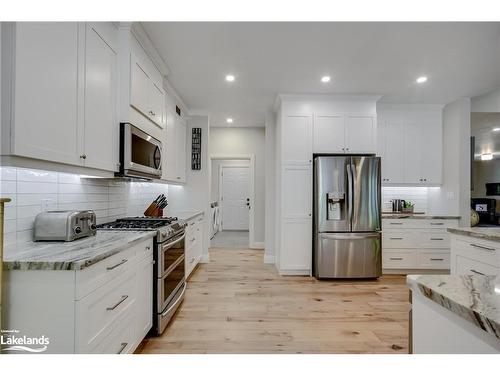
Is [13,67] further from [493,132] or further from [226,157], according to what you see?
[493,132]

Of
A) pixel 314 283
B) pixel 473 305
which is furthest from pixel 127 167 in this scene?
pixel 314 283

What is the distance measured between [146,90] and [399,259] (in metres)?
4.00

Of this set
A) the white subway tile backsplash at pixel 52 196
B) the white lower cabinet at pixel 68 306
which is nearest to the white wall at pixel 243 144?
the white subway tile backsplash at pixel 52 196

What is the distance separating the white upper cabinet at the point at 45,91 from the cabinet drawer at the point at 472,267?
2.79m

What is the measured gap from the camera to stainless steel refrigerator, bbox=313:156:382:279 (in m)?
3.54

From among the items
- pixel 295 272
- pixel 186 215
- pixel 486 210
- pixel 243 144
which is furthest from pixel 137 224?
pixel 486 210

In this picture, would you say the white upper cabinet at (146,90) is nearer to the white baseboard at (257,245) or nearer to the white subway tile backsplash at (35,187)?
the white subway tile backsplash at (35,187)

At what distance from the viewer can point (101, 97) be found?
188cm

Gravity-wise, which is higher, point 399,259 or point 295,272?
point 399,259

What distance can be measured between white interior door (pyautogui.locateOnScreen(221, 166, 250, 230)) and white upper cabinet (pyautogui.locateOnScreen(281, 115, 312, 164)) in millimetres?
4683

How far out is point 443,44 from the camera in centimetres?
251

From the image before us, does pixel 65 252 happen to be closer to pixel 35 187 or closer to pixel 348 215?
pixel 35 187

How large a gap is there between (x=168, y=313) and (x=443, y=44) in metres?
3.53

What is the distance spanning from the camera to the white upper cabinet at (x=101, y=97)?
1722 millimetres
